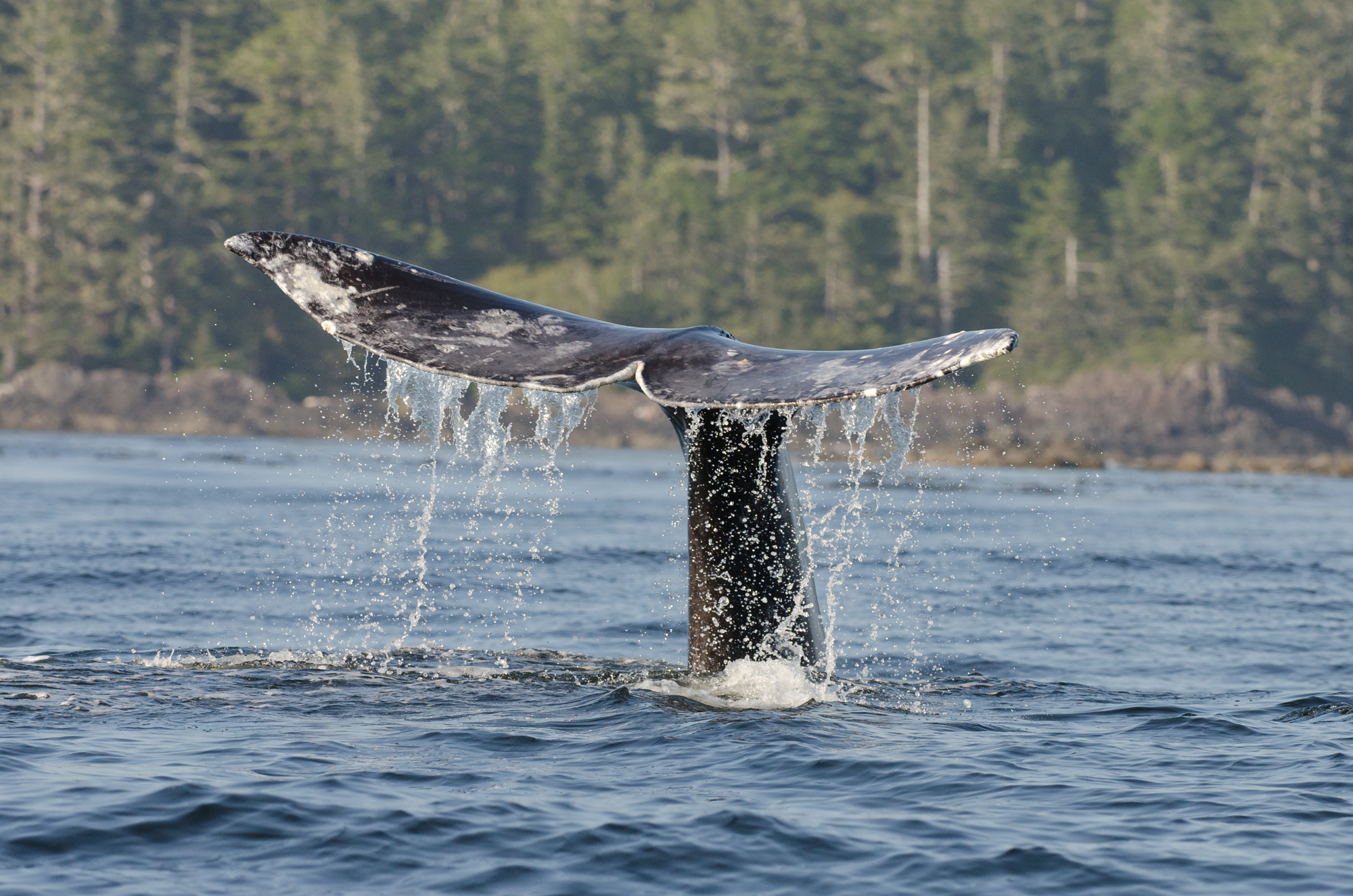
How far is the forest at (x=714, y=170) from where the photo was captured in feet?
211

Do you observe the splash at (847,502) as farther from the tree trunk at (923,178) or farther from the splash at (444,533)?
the tree trunk at (923,178)

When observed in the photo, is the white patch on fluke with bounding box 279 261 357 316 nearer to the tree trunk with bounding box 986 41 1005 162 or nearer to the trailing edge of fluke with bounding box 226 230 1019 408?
the trailing edge of fluke with bounding box 226 230 1019 408

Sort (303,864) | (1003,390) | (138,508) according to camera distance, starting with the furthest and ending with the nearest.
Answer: (1003,390) → (138,508) → (303,864)

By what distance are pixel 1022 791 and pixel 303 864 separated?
113 inches

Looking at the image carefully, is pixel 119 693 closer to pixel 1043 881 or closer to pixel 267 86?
pixel 1043 881

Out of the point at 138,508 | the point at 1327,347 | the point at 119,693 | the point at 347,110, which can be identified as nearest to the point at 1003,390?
the point at 1327,347

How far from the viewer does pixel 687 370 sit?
19.6ft

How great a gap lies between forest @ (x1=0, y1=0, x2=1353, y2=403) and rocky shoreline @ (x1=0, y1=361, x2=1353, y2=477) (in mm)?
3128

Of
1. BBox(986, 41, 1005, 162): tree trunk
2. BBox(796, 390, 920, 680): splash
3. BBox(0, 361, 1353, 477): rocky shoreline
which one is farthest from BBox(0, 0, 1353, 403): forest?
BBox(796, 390, 920, 680): splash

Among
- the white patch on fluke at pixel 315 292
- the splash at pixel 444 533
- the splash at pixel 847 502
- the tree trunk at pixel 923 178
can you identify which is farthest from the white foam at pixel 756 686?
the tree trunk at pixel 923 178

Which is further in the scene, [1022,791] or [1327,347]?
[1327,347]

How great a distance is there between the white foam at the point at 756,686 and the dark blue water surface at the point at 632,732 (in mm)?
28

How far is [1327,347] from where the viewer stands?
226ft

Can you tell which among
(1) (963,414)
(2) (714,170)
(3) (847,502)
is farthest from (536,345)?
(2) (714,170)
